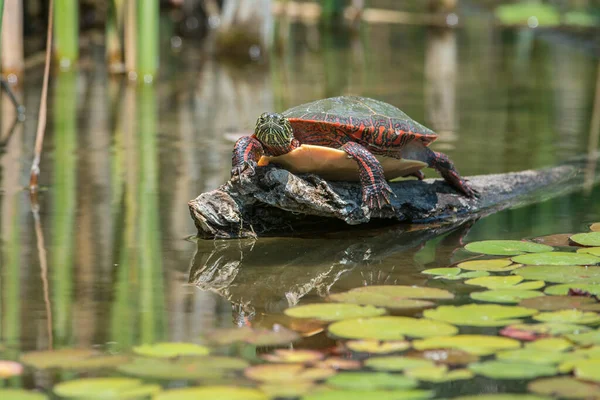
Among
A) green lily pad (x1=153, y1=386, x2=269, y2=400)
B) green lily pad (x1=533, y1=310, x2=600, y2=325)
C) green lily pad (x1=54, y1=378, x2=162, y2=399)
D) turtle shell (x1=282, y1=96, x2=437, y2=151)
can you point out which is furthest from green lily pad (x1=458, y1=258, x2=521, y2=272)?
green lily pad (x1=54, y1=378, x2=162, y2=399)

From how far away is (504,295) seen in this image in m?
2.87

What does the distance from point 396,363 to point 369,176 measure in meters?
1.53

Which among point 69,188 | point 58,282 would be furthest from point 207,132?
point 58,282

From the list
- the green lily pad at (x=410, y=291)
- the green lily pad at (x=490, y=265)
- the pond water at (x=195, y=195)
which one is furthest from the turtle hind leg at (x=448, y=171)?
the green lily pad at (x=410, y=291)

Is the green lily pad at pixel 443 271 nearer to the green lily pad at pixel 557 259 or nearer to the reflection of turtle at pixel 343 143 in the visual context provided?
the green lily pad at pixel 557 259

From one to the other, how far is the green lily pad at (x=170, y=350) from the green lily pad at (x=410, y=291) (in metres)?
0.68

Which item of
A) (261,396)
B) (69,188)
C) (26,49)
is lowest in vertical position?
(261,396)

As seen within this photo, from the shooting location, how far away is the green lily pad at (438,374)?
7.20 ft

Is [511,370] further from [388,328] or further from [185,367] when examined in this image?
[185,367]

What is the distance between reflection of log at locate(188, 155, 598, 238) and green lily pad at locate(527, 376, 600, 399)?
5.29ft

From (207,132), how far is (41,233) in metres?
2.88

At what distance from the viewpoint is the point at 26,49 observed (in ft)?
35.8

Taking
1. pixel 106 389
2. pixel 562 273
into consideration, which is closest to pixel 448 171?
pixel 562 273

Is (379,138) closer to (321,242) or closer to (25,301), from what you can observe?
(321,242)
